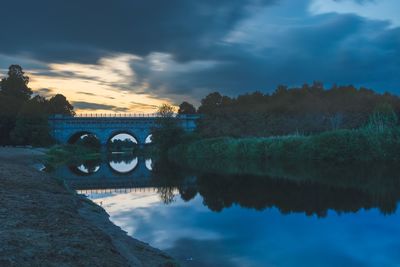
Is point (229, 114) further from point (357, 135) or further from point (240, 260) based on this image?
point (240, 260)

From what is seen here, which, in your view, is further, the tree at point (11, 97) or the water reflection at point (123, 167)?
the tree at point (11, 97)

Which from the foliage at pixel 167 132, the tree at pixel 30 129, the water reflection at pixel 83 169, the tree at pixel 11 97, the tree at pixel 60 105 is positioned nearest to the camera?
the water reflection at pixel 83 169

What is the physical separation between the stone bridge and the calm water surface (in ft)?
227

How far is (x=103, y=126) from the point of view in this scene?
99.2 meters

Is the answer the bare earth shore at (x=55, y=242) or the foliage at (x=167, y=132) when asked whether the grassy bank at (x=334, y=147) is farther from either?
the bare earth shore at (x=55, y=242)

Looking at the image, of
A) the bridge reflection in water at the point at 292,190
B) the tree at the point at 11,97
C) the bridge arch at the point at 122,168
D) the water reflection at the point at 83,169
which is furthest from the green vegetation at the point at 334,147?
the tree at the point at 11,97

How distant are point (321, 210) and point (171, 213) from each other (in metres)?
5.94

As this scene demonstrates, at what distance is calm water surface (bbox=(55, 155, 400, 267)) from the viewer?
36.9 feet

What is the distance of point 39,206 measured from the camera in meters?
12.2

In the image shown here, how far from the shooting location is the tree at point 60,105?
370ft

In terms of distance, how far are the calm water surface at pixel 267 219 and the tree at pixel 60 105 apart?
89609 millimetres

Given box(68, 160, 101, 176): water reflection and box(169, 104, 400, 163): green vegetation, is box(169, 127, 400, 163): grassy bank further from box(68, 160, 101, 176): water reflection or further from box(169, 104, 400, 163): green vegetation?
box(68, 160, 101, 176): water reflection

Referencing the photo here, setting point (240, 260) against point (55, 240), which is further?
point (240, 260)

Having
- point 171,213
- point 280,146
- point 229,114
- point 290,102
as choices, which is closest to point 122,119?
point 229,114
